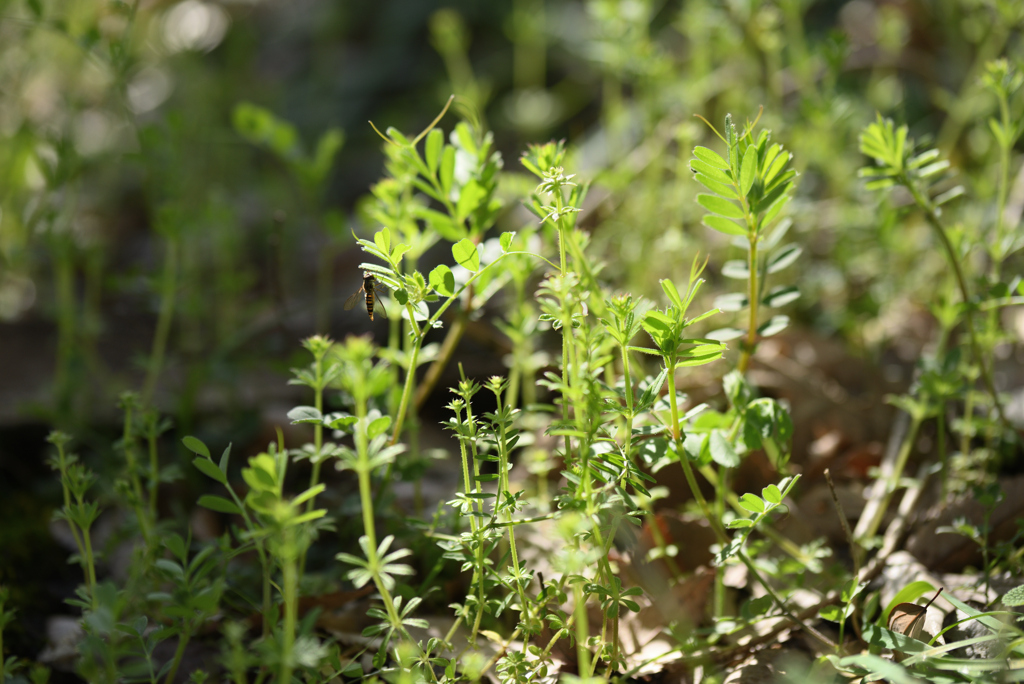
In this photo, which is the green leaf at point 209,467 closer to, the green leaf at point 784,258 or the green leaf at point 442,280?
the green leaf at point 442,280

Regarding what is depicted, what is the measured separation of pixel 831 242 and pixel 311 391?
2.35 meters

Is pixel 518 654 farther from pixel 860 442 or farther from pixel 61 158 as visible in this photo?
pixel 61 158

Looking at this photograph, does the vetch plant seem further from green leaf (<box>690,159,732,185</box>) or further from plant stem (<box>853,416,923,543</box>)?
plant stem (<box>853,416,923,543</box>)

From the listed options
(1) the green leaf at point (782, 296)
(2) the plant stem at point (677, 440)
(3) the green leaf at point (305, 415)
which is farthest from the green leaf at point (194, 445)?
(1) the green leaf at point (782, 296)

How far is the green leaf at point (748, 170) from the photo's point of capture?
1416mm

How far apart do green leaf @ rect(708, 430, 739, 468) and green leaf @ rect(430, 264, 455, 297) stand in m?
0.63

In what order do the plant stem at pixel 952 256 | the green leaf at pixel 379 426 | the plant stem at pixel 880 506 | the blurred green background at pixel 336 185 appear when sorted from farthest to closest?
the blurred green background at pixel 336 185, the plant stem at pixel 880 506, the plant stem at pixel 952 256, the green leaf at pixel 379 426

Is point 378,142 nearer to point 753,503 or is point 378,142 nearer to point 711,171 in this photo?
point 711,171

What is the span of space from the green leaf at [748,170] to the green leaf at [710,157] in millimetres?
36

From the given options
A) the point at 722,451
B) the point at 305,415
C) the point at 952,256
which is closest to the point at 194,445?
the point at 305,415

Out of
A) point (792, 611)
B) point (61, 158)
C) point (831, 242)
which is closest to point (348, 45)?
point (61, 158)

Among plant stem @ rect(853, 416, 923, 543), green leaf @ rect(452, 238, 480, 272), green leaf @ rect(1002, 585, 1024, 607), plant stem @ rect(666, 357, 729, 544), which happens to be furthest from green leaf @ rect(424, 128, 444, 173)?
green leaf @ rect(1002, 585, 1024, 607)

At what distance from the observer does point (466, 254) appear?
1.43 m

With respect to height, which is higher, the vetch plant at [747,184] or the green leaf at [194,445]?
the vetch plant at [747,184]
